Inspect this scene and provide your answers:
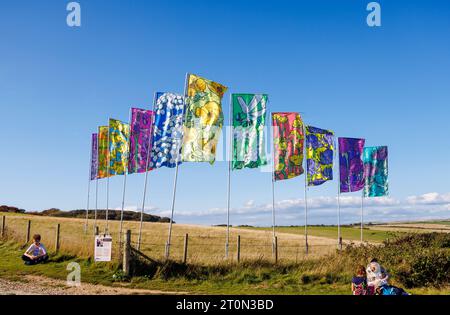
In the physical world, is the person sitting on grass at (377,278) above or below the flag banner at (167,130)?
below

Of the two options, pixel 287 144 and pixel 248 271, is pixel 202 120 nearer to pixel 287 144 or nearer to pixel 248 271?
pixel 287 144

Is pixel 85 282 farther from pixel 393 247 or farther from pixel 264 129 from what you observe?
pixel 393 247

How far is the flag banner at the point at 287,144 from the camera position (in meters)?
29.2

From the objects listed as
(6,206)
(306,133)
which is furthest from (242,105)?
(6,206)

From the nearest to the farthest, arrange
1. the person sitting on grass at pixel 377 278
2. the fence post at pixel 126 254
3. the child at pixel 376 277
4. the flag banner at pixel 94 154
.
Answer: the person sitting on grass at pixel 377 278, the child at pixel 376 277, the fence post at pixel 126 254, the flag banner at pixel 94 154

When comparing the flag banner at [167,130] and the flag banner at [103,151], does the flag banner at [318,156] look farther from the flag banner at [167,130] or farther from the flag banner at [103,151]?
the flag banner at [103,151]

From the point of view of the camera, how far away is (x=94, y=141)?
42281mm

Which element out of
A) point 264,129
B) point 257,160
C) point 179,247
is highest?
point 264,129

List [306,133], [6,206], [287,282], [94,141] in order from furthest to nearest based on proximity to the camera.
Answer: [6,206]
[94,141]
[306,133]
[287,282]

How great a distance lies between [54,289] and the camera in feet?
59.5

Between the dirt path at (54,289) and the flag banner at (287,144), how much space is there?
45.1ft

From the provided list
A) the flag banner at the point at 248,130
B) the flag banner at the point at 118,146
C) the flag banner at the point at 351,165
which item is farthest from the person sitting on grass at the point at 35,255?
the flag banner at the point at 351,165
